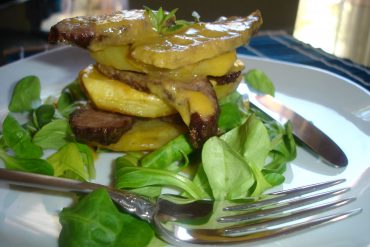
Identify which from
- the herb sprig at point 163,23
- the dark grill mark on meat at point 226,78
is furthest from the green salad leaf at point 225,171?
the herb sprig at point 163,23

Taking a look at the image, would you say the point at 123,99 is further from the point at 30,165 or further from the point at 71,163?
the point at 30,165

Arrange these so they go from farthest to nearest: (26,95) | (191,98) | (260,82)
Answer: (260,82)
(26,95)
(191,98)

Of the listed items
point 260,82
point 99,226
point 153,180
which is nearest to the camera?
point 99,226

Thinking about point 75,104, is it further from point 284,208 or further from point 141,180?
point 284,208

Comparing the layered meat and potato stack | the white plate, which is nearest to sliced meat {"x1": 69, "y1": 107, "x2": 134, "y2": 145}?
the layered meat and potato stack

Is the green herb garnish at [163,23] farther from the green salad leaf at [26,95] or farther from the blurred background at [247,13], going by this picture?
the blurred background at [247,13]

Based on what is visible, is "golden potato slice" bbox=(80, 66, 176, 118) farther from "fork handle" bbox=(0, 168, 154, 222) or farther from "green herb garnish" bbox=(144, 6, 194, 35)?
"fork handle" bbox=(0, 168, 154, 222)

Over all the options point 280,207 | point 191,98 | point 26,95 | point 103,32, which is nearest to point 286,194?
point 280,207
